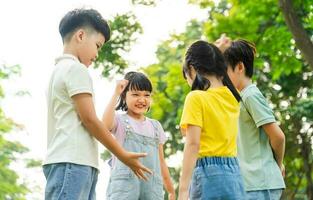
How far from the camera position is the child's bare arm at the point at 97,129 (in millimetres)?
2855

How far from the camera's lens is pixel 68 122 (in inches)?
114

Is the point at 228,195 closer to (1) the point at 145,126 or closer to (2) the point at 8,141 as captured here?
(1) the point at 145,126

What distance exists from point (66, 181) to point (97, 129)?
271mm

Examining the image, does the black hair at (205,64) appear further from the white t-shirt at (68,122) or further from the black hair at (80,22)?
the white t-shirt at (68,122)

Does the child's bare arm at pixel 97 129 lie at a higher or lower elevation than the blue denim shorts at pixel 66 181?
higher

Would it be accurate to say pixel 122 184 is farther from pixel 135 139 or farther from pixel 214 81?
pixel 214 81

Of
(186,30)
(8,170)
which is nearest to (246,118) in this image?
(186,30)

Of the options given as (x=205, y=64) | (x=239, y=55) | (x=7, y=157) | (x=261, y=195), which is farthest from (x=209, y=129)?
(x=7, y=157)

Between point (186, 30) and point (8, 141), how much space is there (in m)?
7.27

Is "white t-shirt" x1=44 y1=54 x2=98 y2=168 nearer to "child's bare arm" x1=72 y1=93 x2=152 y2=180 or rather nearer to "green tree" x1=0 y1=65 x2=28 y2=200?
"child's bare arm" x1=72 y1=93 x2=152 y2=180

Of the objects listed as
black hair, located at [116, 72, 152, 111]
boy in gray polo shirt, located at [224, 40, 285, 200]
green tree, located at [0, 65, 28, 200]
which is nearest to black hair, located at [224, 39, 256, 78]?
boy in gray polo shirt, located at [224, 40, 285, 200]

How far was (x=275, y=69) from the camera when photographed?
9508 millimetres

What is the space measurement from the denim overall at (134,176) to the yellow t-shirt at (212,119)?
0.82m

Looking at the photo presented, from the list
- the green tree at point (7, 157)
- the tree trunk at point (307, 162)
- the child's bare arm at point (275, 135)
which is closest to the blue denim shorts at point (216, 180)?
the child's bare arm at point (275, 135)
